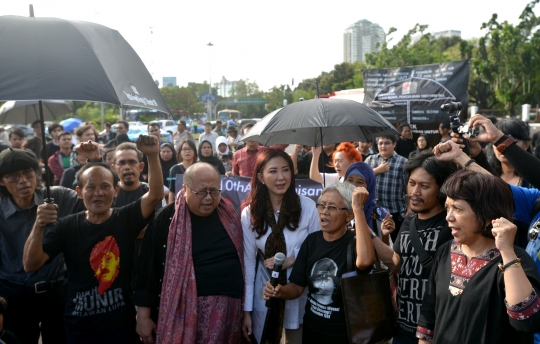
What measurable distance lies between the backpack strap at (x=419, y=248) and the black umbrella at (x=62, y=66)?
1.70 meters

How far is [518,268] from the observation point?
6.74 feet

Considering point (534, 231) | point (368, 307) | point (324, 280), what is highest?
point (534, 231)

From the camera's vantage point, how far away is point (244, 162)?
24.9 ft

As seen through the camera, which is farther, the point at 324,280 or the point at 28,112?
the point at 28,112

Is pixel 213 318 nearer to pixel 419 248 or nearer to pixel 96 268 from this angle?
pixel 96 268

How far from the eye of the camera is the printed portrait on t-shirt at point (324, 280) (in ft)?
9.96

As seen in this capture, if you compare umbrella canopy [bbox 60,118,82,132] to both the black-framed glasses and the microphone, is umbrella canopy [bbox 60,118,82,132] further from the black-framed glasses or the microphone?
the black-framed glasses

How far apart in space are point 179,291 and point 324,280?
3.07 ft

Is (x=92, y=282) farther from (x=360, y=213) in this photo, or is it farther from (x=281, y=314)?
(x=360, y=213)

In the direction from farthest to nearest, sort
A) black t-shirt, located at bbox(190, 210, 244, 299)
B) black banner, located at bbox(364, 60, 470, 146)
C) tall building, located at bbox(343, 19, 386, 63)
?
tall building, located at bbox(343, 19, 386, 63) → black banner, located at bbox(364, 60, 470, 146) → black t-shirt, located at bbox(190, 210, 244, 299)

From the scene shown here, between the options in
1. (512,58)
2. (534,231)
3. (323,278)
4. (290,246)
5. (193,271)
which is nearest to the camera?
→ (534,231)

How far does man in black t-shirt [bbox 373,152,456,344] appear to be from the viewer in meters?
2.84

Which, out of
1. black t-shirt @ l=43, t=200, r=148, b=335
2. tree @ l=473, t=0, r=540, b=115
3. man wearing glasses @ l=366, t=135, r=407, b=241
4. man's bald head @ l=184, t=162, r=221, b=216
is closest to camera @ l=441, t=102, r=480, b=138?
man's bald head @ l=184, t=162, r=221, b=216

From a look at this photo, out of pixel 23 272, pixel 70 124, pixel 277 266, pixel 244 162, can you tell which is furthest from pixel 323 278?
pixel 70 124
